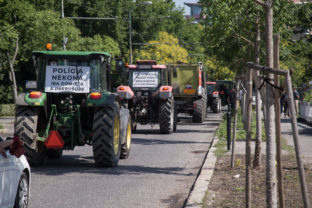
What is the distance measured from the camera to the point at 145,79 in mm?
23609

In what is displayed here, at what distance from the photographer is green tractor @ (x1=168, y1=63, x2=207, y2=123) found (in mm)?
29547

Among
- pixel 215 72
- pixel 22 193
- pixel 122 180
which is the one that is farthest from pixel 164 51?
pixel 22 193

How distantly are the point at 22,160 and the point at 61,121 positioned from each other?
5.32 m

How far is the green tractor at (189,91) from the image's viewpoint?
96.9 ft

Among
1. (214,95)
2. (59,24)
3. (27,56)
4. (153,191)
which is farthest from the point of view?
(27,56)

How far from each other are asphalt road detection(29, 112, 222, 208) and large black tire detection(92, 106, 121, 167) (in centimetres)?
19

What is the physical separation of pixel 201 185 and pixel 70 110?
4.10m

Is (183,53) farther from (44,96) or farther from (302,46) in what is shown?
(44,96)

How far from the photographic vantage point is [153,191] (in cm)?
968

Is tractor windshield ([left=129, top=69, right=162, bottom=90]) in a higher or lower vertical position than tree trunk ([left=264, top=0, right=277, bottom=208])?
higher

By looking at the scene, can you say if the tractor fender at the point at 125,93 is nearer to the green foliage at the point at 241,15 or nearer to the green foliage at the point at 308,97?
the green foliage at the point at 241,15

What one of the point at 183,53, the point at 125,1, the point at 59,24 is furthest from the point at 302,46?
the point at 183,53

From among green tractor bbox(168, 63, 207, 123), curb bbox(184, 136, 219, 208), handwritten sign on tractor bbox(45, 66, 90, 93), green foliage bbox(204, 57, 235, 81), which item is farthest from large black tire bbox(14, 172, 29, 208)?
green foliage bbox(204, 57, 235, 81)

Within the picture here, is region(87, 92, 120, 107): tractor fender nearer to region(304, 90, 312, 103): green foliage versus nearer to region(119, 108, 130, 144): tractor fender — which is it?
region(119, 108, 130, 144): tractor fender
